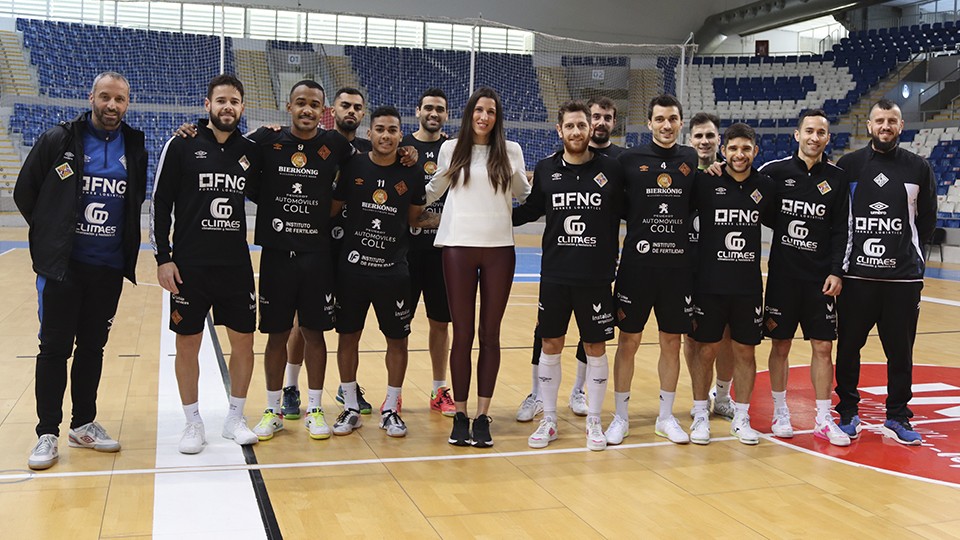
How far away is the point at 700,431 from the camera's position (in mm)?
4637

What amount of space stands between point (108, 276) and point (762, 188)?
3.56 m

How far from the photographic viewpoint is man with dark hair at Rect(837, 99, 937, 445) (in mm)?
4691

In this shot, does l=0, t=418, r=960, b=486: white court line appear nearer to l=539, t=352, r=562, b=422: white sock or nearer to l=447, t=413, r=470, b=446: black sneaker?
l=447, t=413, r=470, b=446: black sneaker

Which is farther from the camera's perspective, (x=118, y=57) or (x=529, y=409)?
(x=118, y=57)

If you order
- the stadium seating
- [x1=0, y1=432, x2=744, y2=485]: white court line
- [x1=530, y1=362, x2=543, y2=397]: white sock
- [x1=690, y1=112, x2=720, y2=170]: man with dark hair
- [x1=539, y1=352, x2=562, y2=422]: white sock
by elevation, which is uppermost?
the stadium seating

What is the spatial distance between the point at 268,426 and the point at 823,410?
10.3 ft

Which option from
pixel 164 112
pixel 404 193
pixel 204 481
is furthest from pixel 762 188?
pixel 164 112

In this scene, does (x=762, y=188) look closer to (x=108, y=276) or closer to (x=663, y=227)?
(x=663, y=227)

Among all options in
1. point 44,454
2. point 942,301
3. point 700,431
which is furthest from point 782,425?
point 942,301

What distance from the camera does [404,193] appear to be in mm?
4652

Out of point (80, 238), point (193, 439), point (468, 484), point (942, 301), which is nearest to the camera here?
point (468, 484)

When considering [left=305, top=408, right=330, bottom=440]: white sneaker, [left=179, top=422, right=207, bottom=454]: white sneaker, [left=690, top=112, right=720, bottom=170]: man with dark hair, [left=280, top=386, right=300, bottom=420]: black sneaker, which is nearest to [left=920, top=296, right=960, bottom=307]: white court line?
[left=690, top=112, right=720, bottom=170]: man with dark hair

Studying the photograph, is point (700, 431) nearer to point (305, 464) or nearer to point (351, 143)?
point (305, 464)

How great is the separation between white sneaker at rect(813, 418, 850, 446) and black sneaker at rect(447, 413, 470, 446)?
2.02m
